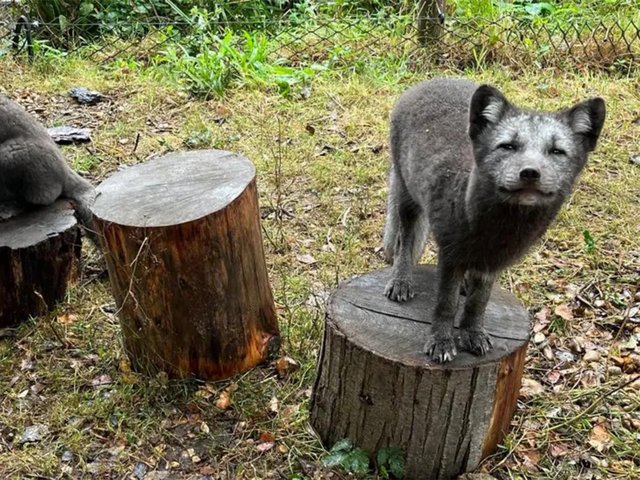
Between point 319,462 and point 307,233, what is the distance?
2307 mm

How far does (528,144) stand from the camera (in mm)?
3008

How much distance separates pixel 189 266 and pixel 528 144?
181cm

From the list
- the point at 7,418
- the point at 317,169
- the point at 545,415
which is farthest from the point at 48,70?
the point at 545,415

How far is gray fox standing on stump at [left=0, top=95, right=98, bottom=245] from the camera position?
16.7ft

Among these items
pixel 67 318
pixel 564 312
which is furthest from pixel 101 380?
pixel 564 312

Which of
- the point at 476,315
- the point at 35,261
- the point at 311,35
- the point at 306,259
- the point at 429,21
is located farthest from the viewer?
the point at 311,35

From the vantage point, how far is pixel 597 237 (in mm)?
5555

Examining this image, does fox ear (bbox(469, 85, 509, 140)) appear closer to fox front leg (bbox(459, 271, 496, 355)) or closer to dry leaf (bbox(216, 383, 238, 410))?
fox front leg (bbox(459, 271, 496, 355))

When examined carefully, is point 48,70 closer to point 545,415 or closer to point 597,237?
point 597,237

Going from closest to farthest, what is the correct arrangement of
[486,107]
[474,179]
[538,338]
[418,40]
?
[486,107], [474,179], [538,338], [418,40]

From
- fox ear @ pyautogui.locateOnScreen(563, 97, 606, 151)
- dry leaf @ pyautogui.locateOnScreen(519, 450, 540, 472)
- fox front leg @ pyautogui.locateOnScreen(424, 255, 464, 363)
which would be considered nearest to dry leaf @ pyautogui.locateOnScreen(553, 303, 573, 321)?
dry leaf @ pyautogui.locateOnScreen(519, 450, 540, 472)

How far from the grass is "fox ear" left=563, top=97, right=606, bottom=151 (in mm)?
1569

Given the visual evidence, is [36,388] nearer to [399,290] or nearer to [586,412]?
[399,290]

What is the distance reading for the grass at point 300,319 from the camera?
390 centimetres
